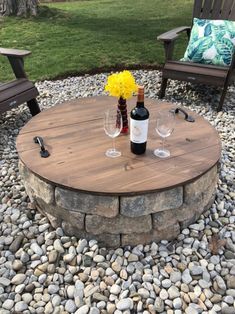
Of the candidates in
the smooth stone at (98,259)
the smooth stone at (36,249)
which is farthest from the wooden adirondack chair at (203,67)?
the smooth stone at (36,249)

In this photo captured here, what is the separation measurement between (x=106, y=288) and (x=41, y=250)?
1.48 ft

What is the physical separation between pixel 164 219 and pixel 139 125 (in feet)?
1.82

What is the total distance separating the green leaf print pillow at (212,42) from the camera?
11.7ft

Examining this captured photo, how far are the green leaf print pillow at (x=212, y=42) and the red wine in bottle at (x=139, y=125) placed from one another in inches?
84.9

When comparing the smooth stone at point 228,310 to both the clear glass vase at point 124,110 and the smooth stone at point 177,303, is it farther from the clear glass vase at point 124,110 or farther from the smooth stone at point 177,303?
the clear glass vase at point 124,110

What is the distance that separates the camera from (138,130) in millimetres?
1848

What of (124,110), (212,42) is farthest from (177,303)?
(212,42)

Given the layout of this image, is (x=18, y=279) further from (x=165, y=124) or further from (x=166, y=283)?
(x=165, y=124)

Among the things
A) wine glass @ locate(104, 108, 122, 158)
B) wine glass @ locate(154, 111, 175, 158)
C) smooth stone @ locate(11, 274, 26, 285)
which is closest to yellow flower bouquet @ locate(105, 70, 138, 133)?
wine glass @ locate(104, 108, 122, 158)

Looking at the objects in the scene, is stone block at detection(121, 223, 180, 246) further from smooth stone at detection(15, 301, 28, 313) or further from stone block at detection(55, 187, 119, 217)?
smooth stone at detection(15, 301, 28, 313)

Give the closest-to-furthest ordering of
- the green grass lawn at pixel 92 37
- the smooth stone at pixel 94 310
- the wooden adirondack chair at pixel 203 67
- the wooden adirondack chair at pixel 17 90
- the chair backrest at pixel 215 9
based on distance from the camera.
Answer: the smooth stone at pixel 94 310 < the wooden adirondack chair at pixel 17 90 < the wooden adirondack chair at pixel 203 67 < the chair backrest at pixel 215 9 < the green grass lawn at pixel 92 37

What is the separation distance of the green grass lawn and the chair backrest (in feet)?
3.20

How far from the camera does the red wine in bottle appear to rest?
1762 mm

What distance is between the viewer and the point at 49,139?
7.11 ft
